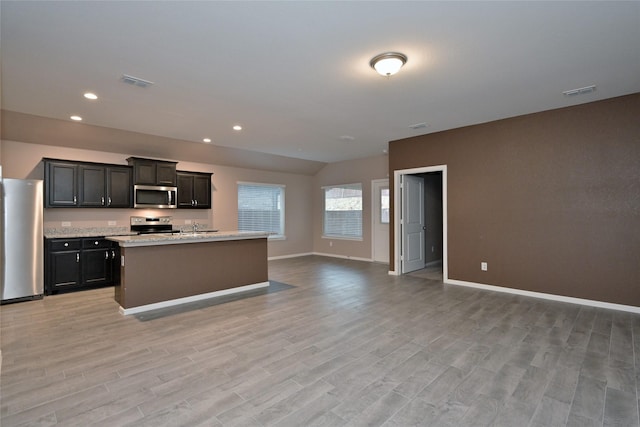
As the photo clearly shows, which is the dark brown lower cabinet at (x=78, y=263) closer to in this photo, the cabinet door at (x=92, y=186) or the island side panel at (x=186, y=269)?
the cabinet door at (x=92, y=186)

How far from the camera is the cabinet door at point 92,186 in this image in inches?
210

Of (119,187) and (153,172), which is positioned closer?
(119,187)

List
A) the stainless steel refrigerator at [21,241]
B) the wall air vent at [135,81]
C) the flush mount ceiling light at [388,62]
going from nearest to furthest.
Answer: the flush mount ceiling light at [388,62] → the wall air vent at [135,81] → the stainless steel refrigerator at [21,241]

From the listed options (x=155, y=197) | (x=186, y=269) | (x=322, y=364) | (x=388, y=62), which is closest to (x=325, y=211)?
(x=155, y=197)

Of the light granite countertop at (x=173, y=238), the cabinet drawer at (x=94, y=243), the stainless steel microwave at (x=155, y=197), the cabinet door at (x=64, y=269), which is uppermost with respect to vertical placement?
the stainless steel microwave at (x=155, y=197)

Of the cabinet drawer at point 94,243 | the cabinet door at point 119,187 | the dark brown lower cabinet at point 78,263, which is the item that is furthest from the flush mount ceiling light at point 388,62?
the cabinet drawer at point 94,243

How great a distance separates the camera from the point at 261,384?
2.29 metres

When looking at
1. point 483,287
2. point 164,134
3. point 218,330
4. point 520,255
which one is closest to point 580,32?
point 520,255

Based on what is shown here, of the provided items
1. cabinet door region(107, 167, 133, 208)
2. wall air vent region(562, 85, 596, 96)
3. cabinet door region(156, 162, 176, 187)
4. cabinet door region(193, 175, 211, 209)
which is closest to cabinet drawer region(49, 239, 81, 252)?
cabinet door region(107, 167, 133, 208)

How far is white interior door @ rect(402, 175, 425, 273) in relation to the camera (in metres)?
6.16

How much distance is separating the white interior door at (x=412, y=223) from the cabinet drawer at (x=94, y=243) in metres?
5.36

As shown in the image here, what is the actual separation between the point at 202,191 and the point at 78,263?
2.64 meters

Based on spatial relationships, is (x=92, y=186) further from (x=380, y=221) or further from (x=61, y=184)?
(x=380, y=221)

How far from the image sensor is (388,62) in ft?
9.51
